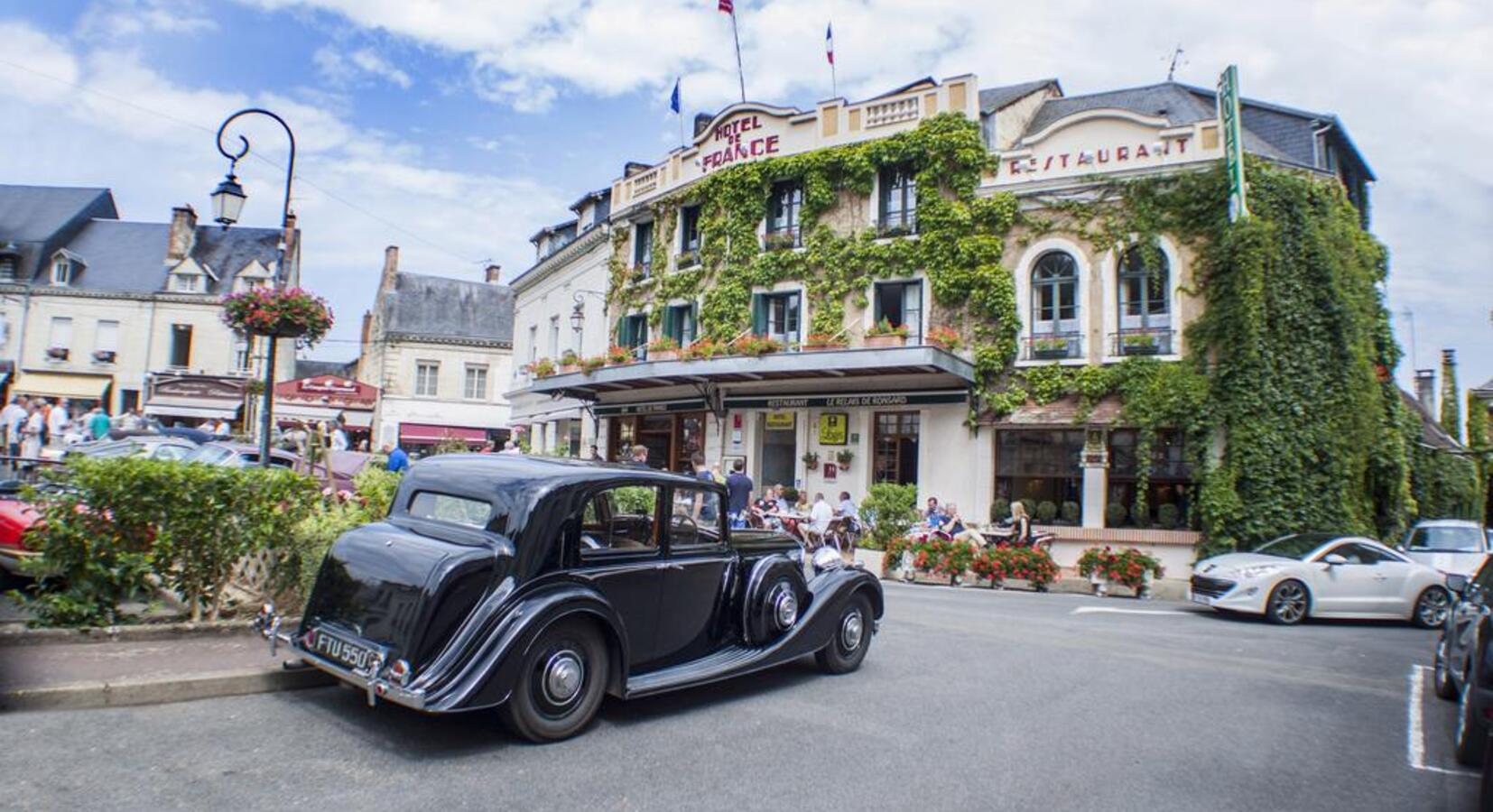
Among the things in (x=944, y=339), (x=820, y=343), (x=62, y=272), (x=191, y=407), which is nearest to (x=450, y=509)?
(x=820, y=343)

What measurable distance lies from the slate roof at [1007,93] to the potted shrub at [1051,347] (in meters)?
5.98

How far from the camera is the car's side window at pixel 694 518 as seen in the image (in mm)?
5789

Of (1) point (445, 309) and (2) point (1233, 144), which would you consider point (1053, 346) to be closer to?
(2) point (1233, 144)

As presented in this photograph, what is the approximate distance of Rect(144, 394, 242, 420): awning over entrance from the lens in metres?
37.4

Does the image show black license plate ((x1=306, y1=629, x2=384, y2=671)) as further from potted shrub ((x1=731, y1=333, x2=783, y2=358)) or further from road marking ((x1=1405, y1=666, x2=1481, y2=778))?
potted shrub ((x1=731, y1=333, x2=783, y2=358))

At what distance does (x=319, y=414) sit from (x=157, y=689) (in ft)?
138

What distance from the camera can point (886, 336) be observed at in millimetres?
17953

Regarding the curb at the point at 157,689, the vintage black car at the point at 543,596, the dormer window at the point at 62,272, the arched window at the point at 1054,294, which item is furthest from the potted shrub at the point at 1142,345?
the dormer window at the point at 62,272

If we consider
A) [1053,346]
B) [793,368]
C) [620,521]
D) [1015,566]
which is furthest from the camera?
[793,368]

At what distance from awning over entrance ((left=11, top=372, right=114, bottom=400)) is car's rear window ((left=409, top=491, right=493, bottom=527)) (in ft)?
131

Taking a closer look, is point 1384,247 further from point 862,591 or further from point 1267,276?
point 862,591

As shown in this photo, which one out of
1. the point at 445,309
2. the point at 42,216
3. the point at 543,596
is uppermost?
the point at 42,216

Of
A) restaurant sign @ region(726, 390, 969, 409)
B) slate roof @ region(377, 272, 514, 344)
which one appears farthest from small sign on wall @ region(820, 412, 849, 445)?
slate roof @ region(377, 272, 514, 344)

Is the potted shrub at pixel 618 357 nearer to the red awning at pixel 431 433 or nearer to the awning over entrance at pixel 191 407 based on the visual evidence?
the red awning at pixel 431 433
